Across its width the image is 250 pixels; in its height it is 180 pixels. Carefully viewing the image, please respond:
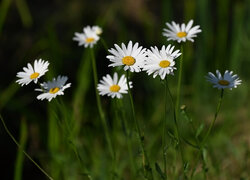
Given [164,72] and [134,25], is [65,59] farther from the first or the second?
[164,72]

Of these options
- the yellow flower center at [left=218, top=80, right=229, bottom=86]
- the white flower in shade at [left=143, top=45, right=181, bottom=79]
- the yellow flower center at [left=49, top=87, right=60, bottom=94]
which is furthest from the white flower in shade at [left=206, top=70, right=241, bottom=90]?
the yellow flower center at [left=49, top=87, right=60, bottom=94]

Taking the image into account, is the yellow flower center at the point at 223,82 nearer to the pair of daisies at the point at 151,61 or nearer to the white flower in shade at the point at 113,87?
the pair of daisies at the point at 151,61

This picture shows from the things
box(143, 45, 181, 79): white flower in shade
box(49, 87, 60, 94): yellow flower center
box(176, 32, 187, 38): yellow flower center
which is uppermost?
→ box(176, 32, 187, 38): yellow flower center

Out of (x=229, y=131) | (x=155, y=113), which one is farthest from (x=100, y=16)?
(x=229, y=131)

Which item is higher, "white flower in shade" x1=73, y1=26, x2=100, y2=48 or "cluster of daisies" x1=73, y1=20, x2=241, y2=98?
"white flower in shade" x1=73, y1=26, x2=100, y2=48

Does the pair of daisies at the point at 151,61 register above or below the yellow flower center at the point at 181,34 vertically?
below

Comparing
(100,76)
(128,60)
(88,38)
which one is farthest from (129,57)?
(100,76)

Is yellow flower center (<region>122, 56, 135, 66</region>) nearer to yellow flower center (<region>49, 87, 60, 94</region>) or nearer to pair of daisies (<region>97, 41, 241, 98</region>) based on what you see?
pair of daisies (<region>97, 41, 241, 98</region>)

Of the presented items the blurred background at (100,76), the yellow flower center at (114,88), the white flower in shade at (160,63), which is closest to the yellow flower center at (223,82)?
the white flower in shade at (160,63)
